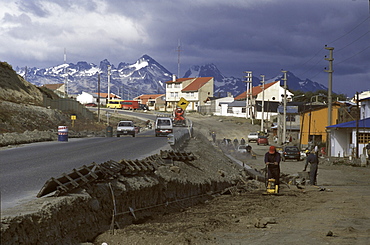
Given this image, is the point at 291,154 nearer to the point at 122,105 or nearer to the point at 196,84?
the point at 196,84

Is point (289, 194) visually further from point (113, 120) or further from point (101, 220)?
point (113, 120)

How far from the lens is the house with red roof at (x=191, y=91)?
141788 millimetres

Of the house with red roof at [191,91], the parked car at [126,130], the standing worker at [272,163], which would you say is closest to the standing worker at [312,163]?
Answer: the standing worker at [272,163]

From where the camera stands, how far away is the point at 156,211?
13.7m

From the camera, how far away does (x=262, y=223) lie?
11.3m

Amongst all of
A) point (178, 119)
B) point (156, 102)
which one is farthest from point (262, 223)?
point (156, 102)

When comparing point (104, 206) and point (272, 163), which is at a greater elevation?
point (272, 163)

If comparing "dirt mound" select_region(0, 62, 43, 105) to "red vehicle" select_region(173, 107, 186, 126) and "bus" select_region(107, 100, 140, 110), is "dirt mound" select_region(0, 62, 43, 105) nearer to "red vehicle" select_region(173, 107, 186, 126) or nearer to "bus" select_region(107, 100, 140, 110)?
"red vehicle" select_region(173, 107, 186, 126)

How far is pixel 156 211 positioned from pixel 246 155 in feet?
128

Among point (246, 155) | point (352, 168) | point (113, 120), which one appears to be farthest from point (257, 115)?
point (352, 168)

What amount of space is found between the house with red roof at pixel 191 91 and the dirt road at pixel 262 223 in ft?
402

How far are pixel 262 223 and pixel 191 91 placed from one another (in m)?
132

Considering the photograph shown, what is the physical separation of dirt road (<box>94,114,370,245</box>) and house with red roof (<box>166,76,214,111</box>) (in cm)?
12255

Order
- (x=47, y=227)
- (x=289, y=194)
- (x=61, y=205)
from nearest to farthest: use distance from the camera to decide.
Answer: (x=47, y=227) → (x=61, y=205) → (x=289, y=194)
